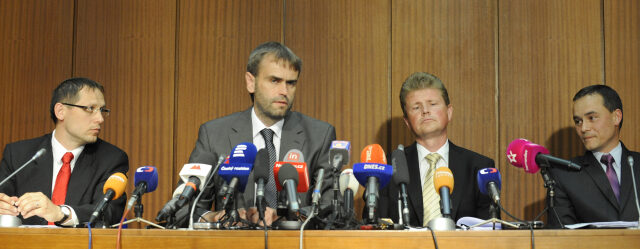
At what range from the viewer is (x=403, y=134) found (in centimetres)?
418

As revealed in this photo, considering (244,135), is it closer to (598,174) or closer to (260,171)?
(260,171)

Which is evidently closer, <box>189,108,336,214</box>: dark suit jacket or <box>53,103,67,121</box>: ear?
<box>189,108,336,214</box>: dark suit jacket

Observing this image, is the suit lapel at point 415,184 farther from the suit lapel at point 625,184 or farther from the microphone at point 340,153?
the microphone at point 340,153

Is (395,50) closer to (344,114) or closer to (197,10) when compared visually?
(344,114)

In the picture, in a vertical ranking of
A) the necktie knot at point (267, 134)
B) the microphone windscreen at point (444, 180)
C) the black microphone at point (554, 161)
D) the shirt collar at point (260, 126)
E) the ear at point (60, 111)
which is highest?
the ear at point (60, 111)

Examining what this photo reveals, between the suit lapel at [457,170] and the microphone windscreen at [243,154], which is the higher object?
the microphone windscreen at [243,154]

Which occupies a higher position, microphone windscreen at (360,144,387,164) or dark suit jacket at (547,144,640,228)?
microphone windscreen at (360,144,387,164)

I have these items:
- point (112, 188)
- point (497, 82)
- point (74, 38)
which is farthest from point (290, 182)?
point (74, 38)

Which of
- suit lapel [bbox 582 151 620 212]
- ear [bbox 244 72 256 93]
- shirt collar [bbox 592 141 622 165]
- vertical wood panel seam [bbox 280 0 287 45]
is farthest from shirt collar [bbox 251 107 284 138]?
shirt collar [bbox 592 141 622 165]

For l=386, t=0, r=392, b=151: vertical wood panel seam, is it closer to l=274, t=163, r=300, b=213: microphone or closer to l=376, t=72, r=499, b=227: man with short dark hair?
l=376, t=72, r=499, b=227: man with short dark hair

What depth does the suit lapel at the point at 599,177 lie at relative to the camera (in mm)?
3295

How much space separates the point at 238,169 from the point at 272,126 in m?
Answer: 1.15

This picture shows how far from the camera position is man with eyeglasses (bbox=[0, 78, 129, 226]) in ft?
10.2

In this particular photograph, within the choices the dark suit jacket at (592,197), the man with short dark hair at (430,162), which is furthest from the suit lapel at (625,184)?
the man with short dark hair at (430,162)
